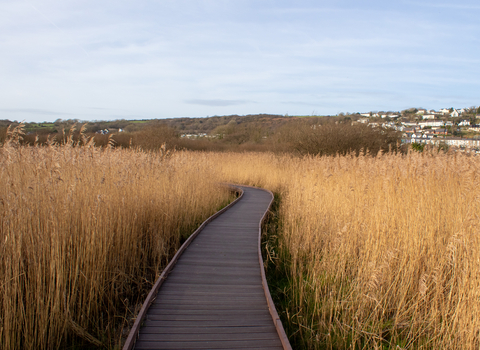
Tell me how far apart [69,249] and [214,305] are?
174 centimetres

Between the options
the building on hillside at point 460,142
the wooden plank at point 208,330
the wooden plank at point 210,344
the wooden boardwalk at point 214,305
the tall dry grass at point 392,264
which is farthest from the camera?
the building on hillside at point 460,142

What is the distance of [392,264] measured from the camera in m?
3.93

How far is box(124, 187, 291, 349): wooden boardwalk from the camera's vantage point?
2.96m

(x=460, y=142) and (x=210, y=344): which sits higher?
(x=460, y=142)

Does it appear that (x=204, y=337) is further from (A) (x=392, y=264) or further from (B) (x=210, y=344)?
(A) (x=392, y=264)

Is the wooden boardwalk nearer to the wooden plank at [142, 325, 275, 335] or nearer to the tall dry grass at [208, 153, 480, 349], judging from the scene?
the wooden plank at [142, 325, 275, 335]

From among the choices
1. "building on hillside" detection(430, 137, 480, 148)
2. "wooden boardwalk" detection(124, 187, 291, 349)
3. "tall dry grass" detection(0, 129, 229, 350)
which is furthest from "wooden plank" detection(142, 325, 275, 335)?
"building on hillside" detection(430, 137, 480, 148)

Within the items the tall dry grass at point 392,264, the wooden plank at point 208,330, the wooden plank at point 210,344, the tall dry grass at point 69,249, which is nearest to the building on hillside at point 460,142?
the tall dry grass at point 392,264

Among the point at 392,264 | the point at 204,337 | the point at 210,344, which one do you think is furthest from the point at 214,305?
the point at 392,264

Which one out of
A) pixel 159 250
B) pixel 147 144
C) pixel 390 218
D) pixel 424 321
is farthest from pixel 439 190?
pixel 147 144

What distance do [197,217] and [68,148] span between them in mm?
3371

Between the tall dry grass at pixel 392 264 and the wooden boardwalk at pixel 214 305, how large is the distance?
1.77 ft

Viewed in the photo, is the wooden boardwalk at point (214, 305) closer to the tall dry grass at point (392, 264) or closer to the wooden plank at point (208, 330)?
the wooden plank at point (208, 330)

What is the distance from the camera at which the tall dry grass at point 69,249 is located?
2.93m
